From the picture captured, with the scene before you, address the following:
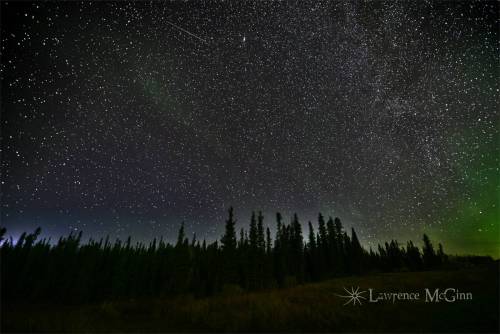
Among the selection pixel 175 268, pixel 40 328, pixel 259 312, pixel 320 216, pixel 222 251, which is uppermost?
pixel 320 216

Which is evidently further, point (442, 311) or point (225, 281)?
point (225, 281)

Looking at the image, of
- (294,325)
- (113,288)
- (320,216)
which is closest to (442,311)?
(294,325)

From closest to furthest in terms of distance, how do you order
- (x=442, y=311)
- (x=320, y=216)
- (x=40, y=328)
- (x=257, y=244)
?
(x=442, y=311)
(x=40, y=328)
(x=257, y=244)
(x=320, y=216)

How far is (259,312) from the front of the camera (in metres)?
19.6

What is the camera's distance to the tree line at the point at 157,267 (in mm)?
Result: 52562

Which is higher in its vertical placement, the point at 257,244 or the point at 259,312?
the point at 257,244

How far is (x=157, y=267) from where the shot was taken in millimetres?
59781

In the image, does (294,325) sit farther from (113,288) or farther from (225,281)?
(113,288)

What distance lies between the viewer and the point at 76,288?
2028 inches

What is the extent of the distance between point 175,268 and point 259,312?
42.9m

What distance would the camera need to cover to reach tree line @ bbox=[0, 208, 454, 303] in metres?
52.6

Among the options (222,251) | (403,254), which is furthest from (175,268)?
(403,254)

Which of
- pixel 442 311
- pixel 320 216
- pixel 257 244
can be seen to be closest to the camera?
pixel 442 311

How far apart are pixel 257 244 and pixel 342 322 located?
4324cm
